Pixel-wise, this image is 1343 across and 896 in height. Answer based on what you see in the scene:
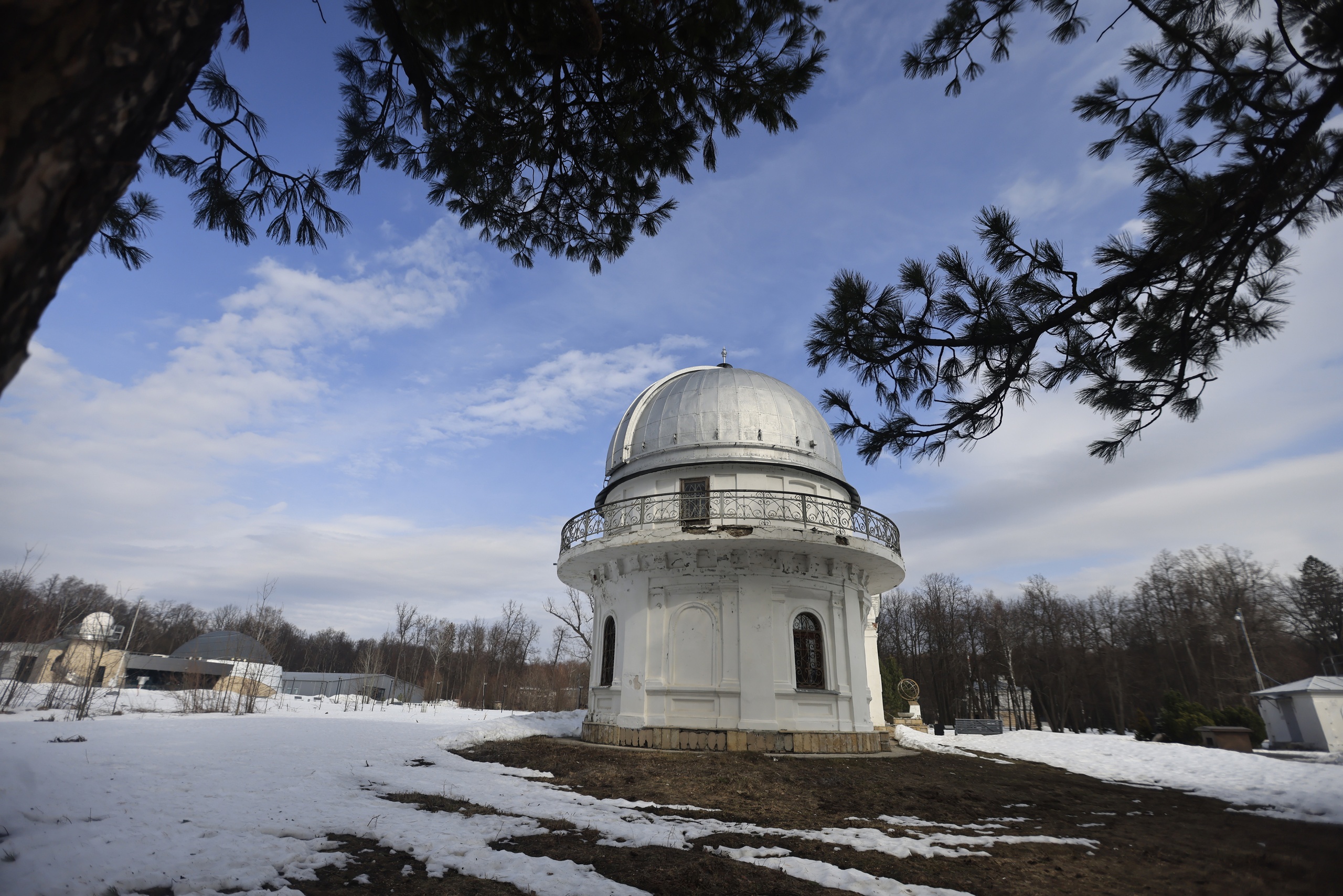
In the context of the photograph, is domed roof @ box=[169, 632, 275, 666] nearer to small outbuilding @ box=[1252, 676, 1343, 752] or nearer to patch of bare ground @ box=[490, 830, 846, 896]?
patch of bare ground @ box=[490, 830, 846, 896]

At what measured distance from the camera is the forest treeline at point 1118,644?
3756 centimetres

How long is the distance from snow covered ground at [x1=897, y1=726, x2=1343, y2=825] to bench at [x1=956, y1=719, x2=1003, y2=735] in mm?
3798

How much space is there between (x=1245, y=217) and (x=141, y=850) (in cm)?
980

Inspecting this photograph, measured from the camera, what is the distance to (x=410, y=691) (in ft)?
155

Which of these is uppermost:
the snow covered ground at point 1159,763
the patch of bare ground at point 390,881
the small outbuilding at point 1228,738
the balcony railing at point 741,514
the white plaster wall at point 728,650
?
the balcony railing at point 741,514

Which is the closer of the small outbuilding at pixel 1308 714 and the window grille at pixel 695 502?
the window grille at pixel 695 502

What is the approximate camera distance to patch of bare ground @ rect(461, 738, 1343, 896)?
11.5ft

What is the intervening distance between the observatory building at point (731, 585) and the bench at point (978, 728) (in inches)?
635

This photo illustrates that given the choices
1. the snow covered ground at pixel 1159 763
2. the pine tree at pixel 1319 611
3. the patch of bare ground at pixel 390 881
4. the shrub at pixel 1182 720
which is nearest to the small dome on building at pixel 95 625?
the patch of bare ground at pixel 390 881

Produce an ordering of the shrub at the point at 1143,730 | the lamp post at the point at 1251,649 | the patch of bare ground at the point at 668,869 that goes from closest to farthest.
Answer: the patch of bare ground at the point at 668,869 < the shrub at the point at 1143,730 < the lamp post at the point at 1251,649

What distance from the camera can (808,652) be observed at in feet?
51.9

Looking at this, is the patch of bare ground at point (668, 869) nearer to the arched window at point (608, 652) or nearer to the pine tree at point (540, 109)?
the pine tree at point (540, 109)

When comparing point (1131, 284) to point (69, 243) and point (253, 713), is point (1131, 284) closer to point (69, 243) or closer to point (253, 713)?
point (69, 243)

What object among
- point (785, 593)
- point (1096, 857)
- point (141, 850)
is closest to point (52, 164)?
point (141, 850)
